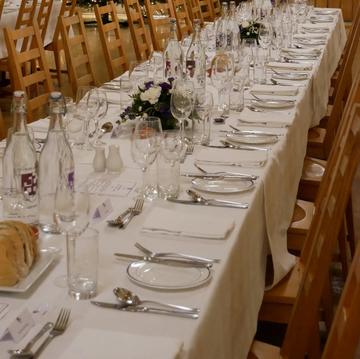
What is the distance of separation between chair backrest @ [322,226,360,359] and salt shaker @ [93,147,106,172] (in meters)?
1.12

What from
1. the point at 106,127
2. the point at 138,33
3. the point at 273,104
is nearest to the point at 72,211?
the point at 106,127

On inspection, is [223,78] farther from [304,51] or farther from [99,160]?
[304,51]

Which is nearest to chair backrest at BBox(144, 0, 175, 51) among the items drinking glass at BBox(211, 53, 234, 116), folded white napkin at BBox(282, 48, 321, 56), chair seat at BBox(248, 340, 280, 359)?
folded white napkin at BBox(282, 48, 321, 56)

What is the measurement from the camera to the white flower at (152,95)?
2.42 metres

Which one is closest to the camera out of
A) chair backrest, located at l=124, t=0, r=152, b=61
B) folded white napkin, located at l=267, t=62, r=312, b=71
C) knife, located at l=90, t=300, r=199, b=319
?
knife, located at l=90, t=300, r=199, b=319

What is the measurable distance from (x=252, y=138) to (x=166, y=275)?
1.13 metres

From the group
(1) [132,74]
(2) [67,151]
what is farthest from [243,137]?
(2) [67,151]

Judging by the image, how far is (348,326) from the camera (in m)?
1.10

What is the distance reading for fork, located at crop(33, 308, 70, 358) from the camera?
121cm

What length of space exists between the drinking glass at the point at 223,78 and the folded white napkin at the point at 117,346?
1.72m

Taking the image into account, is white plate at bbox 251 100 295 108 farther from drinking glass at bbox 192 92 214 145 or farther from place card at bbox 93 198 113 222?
place card at bbox 93 198 113 222

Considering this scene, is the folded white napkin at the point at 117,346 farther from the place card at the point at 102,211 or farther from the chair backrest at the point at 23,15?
the chair backrest at the point at 23,15

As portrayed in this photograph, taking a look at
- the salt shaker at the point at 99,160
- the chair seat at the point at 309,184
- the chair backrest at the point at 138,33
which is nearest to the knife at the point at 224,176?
the salt shaker at the point at 99,160

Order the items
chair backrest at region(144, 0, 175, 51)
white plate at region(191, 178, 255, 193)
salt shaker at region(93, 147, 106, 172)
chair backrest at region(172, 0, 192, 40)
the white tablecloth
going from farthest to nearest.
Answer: chair backrest at region(172, 0, 192, 40) < the white tablecloth < chair backrest at region(144, 0, 175, 51) < salt shaker at region(93, 147, 106, 172) < white plate at region(191, 178, 255, 193)
